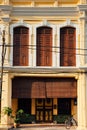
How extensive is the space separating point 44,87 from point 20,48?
3424 millimetres

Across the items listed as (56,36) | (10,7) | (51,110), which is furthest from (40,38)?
(51,110)

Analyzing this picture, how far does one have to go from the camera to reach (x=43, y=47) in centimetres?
3238

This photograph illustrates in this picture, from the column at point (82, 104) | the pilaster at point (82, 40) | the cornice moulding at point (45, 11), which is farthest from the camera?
the cornice moulding at point (45, 11)

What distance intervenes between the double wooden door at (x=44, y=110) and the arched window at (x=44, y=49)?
366cm

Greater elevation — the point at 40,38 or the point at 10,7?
the point at 10,7

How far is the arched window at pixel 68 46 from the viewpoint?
106 ft

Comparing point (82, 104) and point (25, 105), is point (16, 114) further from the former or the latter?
point (82, 104)

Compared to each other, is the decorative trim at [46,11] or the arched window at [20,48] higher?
the decorative trim at [46,11]

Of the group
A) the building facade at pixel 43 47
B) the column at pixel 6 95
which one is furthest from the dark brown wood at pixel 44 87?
the column at pixel 6 95

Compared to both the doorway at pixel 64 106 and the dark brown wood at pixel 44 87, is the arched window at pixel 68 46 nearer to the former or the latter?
the dark brown wood at pixel 44 87

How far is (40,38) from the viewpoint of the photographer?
32469mm

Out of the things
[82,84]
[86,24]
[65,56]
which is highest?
[86,24]

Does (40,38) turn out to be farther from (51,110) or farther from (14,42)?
(51,110)

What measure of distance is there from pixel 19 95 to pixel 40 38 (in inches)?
179
